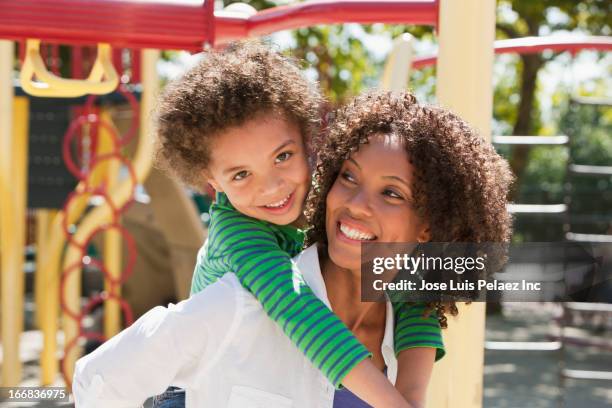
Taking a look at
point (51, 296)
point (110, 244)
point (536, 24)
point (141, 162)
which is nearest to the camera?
point (141, 162)

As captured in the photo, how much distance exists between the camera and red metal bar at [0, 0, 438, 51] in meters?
1.64

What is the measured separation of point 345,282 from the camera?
1.34 m

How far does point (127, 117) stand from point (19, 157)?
69 cm

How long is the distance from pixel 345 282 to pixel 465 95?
0.50 m

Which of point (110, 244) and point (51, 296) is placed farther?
point (110, 244)

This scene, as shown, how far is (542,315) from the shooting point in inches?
384

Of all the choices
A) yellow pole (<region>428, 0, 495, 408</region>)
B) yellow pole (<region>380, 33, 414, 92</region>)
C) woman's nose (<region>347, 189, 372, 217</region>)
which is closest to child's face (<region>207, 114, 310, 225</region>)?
woman's nose (<region>347, 189, 372, 217</region>)

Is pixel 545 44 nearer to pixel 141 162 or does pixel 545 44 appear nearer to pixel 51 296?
pixel 141 162

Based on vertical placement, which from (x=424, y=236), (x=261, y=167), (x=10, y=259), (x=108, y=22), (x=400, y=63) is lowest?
(x=10, y=259)

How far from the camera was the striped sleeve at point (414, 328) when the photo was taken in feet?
4.51

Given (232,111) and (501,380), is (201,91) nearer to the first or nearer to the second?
(232,111)

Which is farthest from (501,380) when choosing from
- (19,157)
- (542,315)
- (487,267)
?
(487,267)

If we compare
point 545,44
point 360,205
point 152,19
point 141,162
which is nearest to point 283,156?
point 360,205

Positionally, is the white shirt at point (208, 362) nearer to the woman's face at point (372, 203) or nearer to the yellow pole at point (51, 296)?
the woman's face at point (372, 203)
